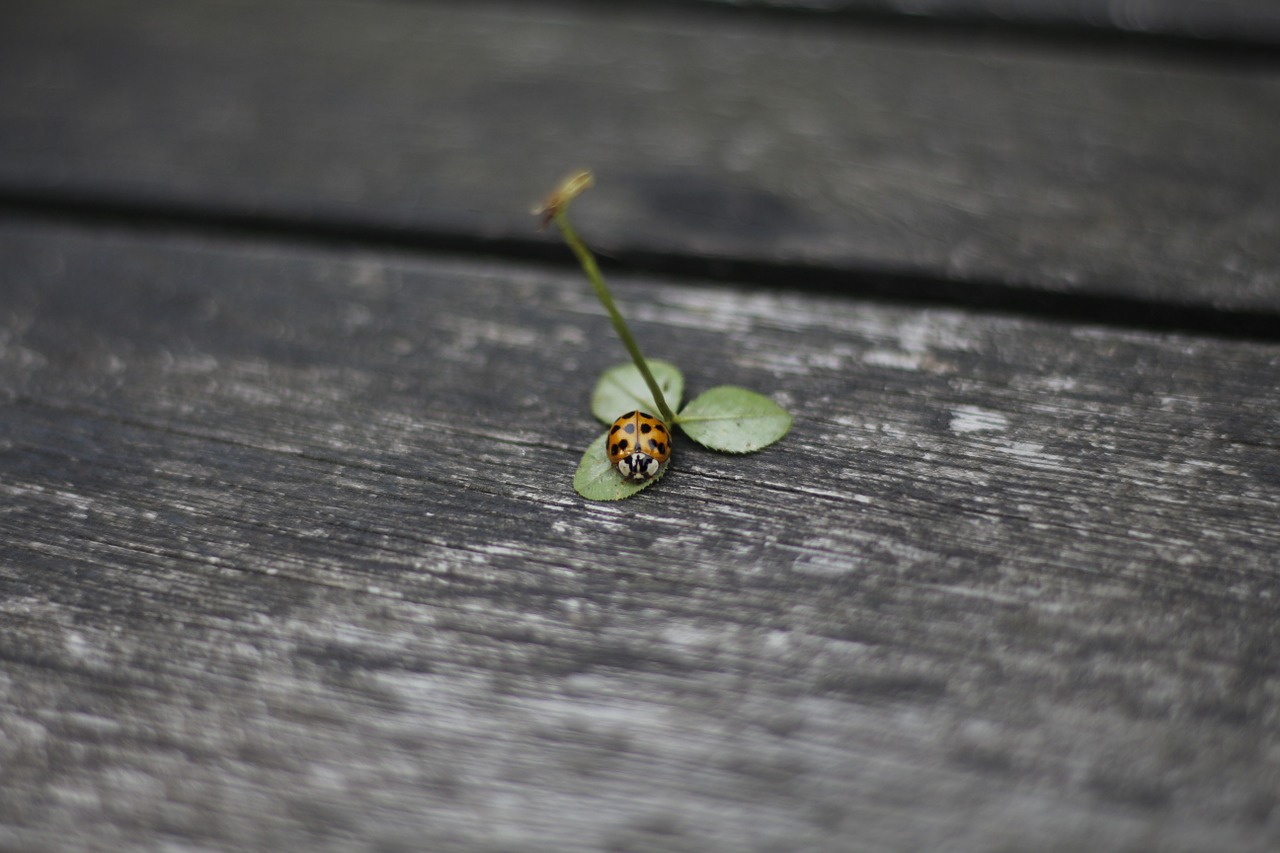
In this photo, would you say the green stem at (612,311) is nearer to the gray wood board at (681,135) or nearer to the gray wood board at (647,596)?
the gray wood board at (647,596)

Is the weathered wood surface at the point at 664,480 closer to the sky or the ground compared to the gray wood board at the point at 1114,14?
closer to the ground

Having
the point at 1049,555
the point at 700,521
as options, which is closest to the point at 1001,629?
the point at 1049,555

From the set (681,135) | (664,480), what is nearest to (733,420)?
(664,480)

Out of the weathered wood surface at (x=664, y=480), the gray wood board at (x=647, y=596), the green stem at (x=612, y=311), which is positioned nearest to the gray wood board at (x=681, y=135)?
the weathered wood surface at (x=664, y=480)

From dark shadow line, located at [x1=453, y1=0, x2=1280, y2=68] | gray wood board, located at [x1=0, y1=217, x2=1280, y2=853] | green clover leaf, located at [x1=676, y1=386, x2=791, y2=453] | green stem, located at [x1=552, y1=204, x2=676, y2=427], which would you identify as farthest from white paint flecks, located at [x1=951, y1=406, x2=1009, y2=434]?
dark shadow line, located at [x1=453, y1=0, x2=1280, y2=68]

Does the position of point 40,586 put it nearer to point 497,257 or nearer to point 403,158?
point 497,257
